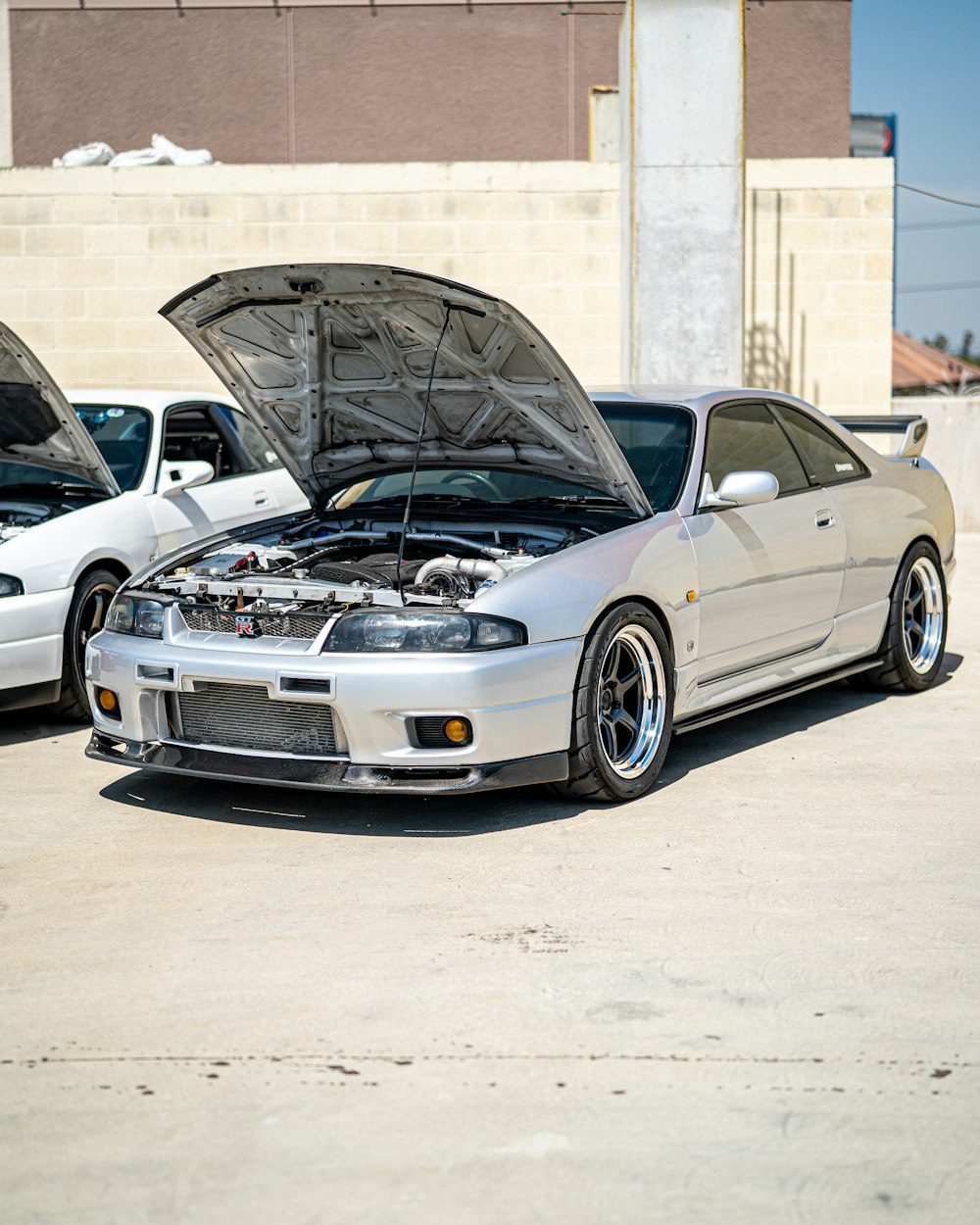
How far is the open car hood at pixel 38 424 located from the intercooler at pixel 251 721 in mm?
2106

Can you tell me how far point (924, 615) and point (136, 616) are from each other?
3.81 m

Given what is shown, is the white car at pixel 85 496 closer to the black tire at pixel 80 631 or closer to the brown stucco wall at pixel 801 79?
the black tire at pixel 80 631

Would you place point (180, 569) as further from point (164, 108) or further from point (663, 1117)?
point (164, 108)

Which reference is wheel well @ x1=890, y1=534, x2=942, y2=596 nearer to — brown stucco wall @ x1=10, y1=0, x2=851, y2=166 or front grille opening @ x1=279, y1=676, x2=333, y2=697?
front grille opening @ x1=279, y1=676, x2=333, y2=697

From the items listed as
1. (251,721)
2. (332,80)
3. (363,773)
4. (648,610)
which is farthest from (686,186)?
(332,80)

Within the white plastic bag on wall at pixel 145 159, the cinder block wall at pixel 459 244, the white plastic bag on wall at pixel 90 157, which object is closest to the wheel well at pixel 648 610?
the cinder block wall at pixel 459 244

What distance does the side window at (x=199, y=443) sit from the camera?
26.6 ft

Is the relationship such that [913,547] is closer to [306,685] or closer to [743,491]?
[743,491]

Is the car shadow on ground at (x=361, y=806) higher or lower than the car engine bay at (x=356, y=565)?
lower

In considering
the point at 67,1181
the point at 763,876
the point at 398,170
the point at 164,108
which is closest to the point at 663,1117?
the point at 67,1181

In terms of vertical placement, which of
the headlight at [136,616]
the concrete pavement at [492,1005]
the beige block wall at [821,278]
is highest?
the beige block wall at [821,278]

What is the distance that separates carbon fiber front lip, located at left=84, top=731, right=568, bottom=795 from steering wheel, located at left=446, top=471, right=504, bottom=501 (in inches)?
60.7

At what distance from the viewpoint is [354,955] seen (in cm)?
377

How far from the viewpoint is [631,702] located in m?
5.36
